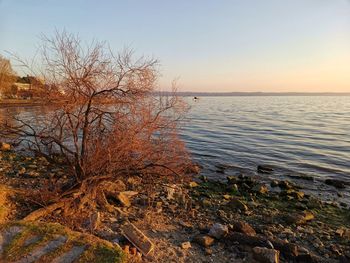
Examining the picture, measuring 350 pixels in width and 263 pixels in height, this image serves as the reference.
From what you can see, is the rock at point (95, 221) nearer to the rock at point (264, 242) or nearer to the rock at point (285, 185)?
the rock at point (264, 242)

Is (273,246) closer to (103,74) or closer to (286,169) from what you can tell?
(103,74)

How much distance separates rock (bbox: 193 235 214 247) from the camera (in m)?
7.54

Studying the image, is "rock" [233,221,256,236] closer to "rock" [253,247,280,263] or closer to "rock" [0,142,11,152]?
"rock" [253,247,280,263]

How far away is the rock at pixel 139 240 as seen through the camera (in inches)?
258

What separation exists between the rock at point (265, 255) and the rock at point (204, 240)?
108 centimetres

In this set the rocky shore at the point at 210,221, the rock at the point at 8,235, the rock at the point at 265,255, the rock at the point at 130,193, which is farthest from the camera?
the rock at the point at 130,193

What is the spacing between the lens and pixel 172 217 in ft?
31.5

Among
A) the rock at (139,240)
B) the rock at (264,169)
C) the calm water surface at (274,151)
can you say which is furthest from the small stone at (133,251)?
the rock at (264,169)

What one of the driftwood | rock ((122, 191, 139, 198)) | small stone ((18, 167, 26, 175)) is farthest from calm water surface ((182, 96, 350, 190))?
small stone ((18, 167, 26, 175))

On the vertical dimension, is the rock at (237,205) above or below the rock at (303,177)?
above

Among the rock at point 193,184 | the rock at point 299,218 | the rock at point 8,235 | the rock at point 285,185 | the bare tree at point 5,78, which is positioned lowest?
the rock at point 285,185

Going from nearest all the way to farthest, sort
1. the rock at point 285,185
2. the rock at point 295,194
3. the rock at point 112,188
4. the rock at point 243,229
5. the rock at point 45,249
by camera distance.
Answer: the rock at point 45,249
the rock at point 243,229
the rock at point 112,188
the rock at point 295,194
the rock at point 285,185

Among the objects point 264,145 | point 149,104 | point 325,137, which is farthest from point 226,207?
point 325,137

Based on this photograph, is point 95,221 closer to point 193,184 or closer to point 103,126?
point 103,126
